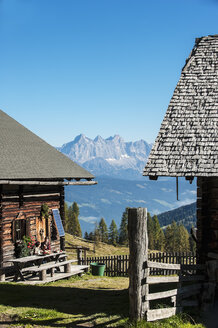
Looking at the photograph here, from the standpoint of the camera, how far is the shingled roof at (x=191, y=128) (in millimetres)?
11586

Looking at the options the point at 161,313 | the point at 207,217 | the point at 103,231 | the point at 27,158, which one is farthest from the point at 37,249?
the point at 103,231

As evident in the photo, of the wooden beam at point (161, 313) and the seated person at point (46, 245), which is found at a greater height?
the seated person at point (46, 245)

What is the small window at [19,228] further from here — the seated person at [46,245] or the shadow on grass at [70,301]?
the shadow on grass at [70,301]

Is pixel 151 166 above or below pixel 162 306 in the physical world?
above

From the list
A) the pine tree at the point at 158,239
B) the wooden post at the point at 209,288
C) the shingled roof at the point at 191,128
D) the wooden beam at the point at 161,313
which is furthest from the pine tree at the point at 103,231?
the wooden beam at the point at 161,313

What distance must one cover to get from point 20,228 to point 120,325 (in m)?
10.3

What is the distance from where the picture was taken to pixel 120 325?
32.5ft

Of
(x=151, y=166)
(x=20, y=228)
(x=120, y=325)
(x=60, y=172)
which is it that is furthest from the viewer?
(x=60, y=172)

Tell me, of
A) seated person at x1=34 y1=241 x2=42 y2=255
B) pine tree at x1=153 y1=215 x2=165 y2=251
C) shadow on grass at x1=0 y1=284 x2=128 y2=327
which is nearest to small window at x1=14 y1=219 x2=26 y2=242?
seated person at x1=34 y1=241 x2=42 y2=255

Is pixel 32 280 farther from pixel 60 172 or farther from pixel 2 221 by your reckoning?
pixel 60 172

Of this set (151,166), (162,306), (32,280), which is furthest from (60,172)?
(162,306)

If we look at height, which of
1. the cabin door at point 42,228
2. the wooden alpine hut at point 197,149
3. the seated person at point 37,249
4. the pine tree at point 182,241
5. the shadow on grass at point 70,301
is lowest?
the pine tree at point 182,241

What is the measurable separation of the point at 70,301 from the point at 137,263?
166 inches

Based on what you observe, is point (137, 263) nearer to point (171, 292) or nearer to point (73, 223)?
point (171, 292)
